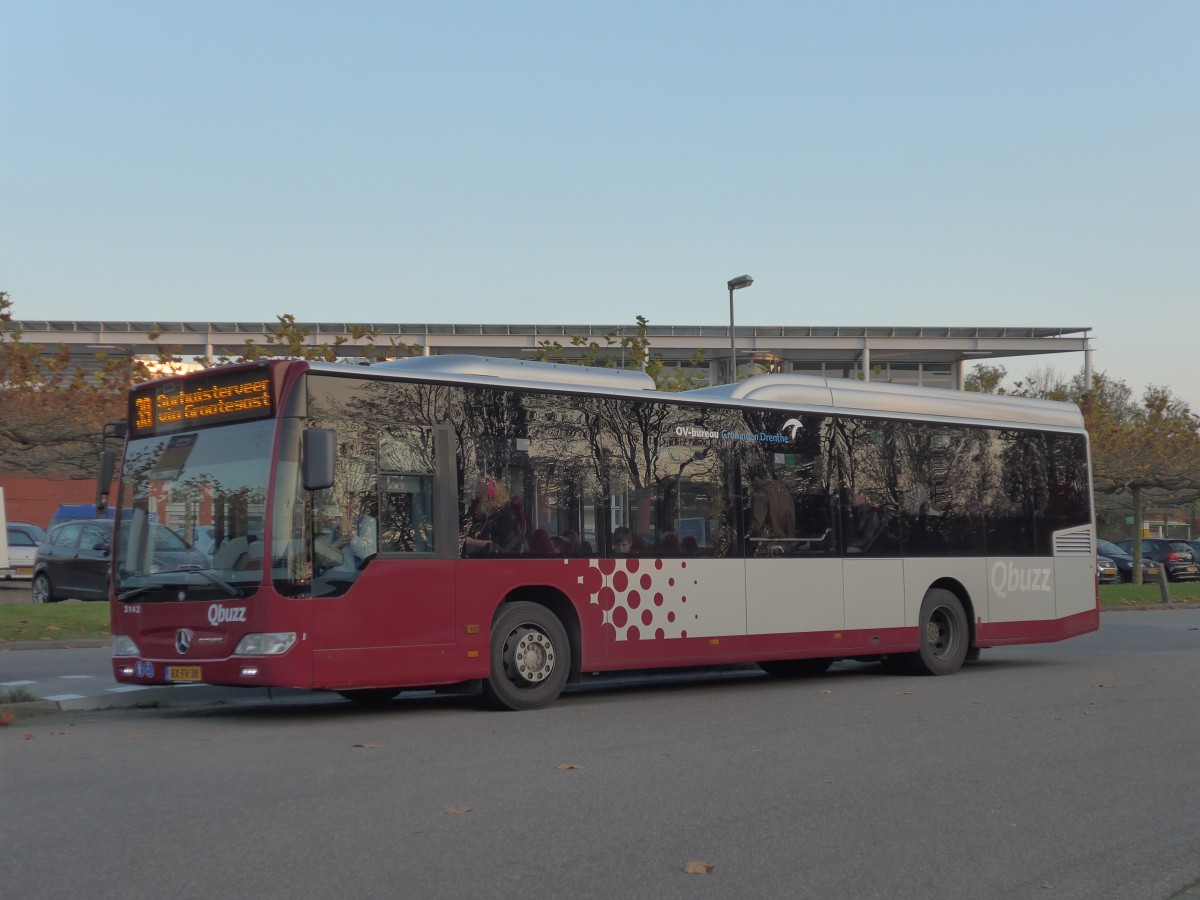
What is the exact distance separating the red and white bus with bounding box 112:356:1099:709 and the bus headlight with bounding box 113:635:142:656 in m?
0.02

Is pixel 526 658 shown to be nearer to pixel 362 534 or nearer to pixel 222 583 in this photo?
pixel 362 534

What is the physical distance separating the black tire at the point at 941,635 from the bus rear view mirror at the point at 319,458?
27.4 ft

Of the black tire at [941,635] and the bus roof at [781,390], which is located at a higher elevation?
the bus roof at [781,390]

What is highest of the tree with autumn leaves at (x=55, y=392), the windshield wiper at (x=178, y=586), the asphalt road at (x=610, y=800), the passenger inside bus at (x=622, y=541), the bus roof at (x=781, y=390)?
the tree with autumn leaves at (x=55, y=392)

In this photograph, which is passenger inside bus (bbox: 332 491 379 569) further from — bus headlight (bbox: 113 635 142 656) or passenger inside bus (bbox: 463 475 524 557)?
bus headlight (bbox: 113 635 142 656)

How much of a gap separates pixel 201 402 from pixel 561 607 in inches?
148

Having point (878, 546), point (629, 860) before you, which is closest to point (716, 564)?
point (878, 546)

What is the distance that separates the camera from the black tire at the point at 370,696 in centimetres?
1411

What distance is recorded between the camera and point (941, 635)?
57.5ft

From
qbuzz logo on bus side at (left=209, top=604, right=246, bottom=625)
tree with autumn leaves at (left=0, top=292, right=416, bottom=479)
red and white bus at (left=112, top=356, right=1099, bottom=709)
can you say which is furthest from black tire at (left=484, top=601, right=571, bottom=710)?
tree with autumn leaves at (left=0, top=292, right=416, bottom=479)

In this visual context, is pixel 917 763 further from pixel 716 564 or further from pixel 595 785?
pixel 716 564

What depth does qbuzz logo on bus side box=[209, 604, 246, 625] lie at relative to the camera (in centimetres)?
1159

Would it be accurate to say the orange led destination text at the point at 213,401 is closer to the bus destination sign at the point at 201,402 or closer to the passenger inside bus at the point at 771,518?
the bus destination sign at the point at 201,402

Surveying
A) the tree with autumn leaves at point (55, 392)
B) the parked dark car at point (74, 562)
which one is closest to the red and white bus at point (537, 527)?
the tree with autumn leaves at point (55, 392)
